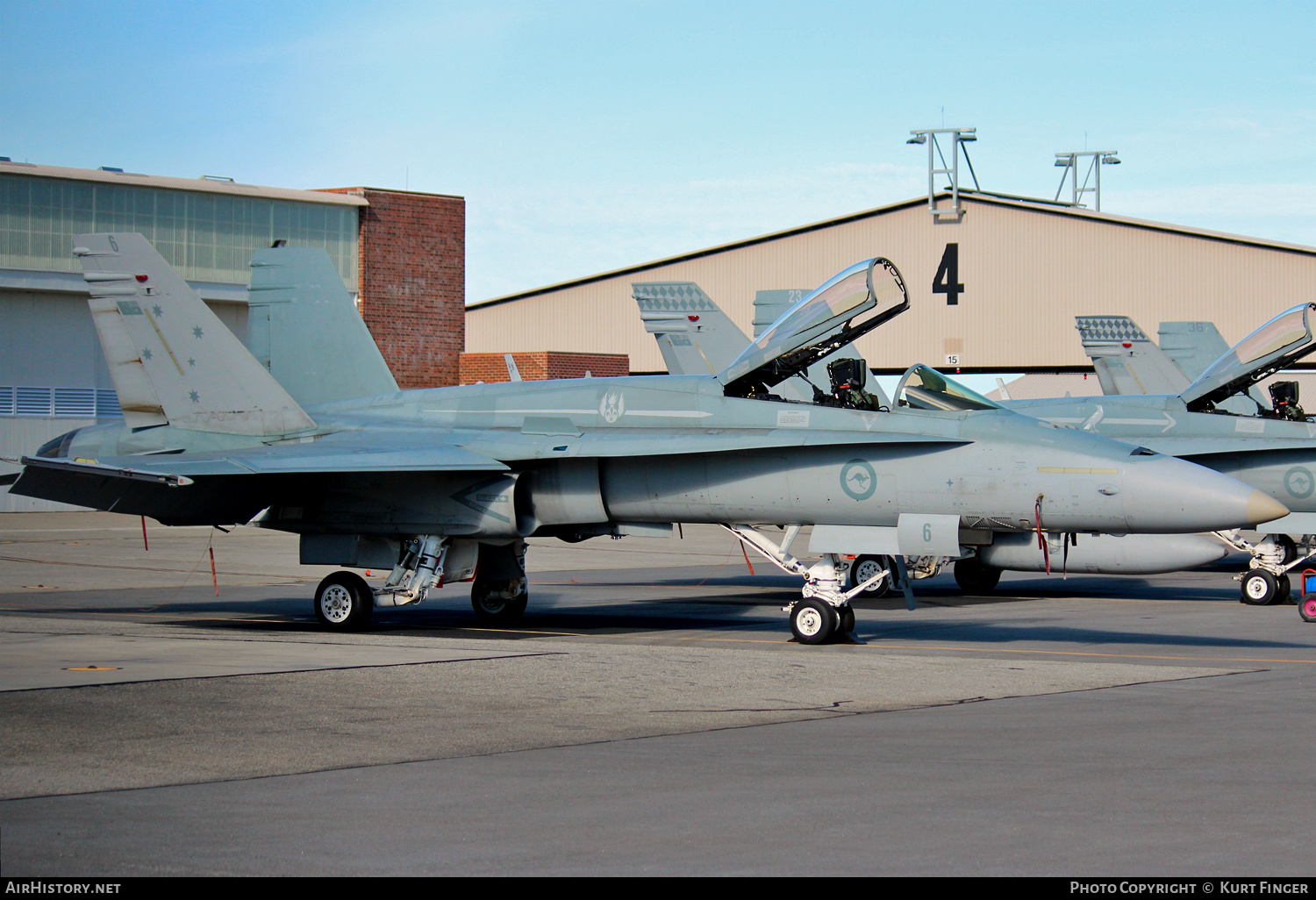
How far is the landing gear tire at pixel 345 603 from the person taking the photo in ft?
45.0

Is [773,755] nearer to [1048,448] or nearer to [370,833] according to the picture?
[370,833]

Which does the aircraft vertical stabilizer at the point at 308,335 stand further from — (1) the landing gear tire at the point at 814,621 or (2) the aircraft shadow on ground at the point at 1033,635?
(2) the aircraft shadow on ground at the point at 1033,635

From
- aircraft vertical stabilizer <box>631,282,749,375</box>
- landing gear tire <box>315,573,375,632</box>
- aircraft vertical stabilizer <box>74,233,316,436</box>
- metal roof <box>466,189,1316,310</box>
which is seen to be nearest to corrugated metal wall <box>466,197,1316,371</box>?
metal roof <box>466,189,1316,310</box>

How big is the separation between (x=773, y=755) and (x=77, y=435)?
1102 centimetres

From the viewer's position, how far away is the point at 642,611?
1622cm

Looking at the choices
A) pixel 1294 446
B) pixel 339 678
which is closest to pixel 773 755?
pixel 339 678

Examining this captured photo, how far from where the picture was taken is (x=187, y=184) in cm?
3484

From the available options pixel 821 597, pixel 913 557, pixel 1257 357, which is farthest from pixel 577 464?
pixel 1257 357

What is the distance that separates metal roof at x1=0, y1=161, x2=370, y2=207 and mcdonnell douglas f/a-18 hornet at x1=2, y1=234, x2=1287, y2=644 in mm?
20989

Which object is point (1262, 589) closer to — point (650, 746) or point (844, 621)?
point (844, 621)

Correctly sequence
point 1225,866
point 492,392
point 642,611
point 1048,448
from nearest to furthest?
1. point 1225,866
2. point 1048,448
3. point 492,392
4. point 642,611

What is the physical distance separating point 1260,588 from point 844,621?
7437mm

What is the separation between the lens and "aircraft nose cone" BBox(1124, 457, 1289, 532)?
10492mm

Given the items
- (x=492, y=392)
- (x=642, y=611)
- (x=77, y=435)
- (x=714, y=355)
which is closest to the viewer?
(x=492, y=392)
